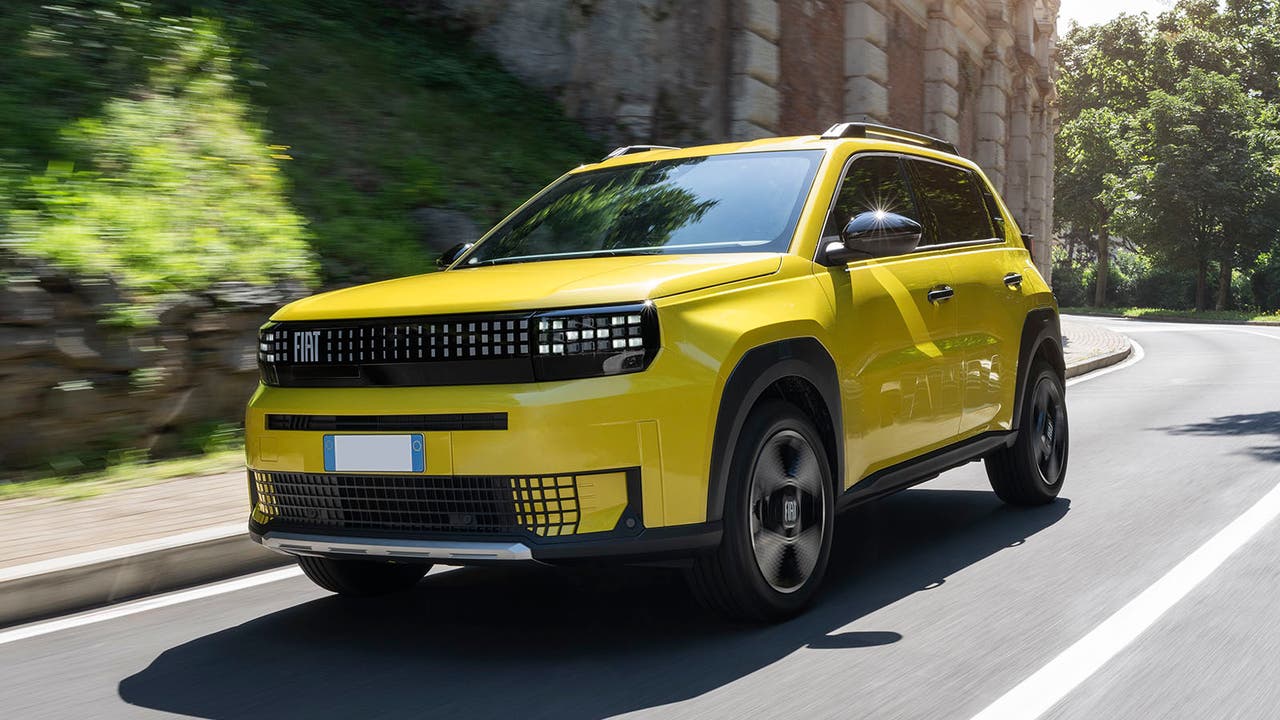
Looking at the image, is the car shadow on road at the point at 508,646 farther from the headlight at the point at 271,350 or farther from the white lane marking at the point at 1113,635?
the headlight at the point at 271,350

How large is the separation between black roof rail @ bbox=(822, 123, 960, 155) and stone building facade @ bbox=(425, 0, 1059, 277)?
923 centimetres

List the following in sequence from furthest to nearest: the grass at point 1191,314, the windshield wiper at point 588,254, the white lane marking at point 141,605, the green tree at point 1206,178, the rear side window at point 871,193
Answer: the green tree at point 1206,178 → the grass at point 1191,314 → the rear side window at point 871,193 → the windshield wiper at point 588,254 → the white lane marking at point 141,605

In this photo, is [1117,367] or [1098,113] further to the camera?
[1098,113]

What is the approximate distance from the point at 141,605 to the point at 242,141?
20.7 feet

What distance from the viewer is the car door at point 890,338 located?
214 inches

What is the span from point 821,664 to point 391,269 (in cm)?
709

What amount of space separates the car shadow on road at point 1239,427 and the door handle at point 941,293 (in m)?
4.90

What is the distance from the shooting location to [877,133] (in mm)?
6504

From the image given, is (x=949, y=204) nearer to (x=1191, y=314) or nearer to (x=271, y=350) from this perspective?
(x=271, y=350)

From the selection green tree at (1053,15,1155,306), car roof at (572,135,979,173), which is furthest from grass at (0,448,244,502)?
green tree at (1053,15,1155,306)

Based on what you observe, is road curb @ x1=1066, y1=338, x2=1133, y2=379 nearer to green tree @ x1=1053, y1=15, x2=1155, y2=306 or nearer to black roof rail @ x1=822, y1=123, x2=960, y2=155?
black roof rail @ x1=822, y1=123, x2=960, y2=155

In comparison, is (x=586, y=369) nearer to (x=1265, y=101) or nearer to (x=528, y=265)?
(x=528, y=265)

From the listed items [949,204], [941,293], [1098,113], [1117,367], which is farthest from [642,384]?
[1098,113]

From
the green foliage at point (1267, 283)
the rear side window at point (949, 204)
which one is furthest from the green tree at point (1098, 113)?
the rear side window at point (949, 204)
